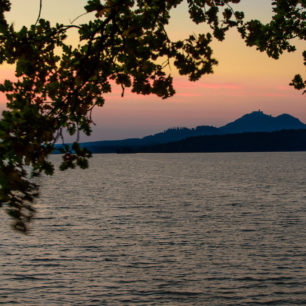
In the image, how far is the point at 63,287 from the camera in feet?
85.4

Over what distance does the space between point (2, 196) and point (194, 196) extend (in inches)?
3084

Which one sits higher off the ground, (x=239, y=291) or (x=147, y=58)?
(x=147, y=58)

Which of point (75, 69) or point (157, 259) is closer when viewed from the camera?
point (75, 69)

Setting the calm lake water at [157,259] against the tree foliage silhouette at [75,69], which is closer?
the tree foliage silhouette at [75,69]

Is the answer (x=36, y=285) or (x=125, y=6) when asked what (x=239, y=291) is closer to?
(x=36, y=285)

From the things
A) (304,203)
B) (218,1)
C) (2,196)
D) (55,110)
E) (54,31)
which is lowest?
(304,203)

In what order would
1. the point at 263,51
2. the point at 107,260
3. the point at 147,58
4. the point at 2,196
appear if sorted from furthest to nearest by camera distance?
1. the point at 107,260
2. the point at 263,51
3. the point at 147,58
4. the point at 2,196

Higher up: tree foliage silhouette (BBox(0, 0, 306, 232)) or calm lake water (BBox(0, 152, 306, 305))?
tree foliage silhouette (BBox(0, 0, 306, 232))

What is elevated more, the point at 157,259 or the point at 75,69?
the point at 75,69

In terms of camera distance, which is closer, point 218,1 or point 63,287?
point 218,1

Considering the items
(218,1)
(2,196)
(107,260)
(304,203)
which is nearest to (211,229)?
(107,260)

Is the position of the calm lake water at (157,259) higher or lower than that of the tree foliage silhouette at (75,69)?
lower

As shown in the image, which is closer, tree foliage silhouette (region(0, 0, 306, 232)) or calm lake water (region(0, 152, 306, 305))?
tree foliage silhouette (region(0, 0, 306, 232))

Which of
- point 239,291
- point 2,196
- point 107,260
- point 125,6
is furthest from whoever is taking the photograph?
point 107,260
